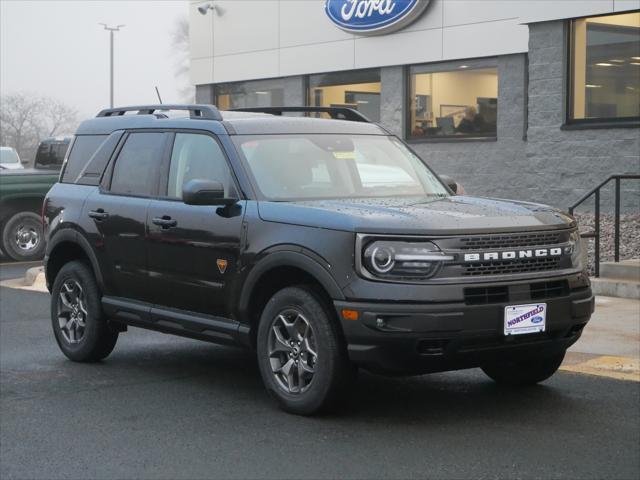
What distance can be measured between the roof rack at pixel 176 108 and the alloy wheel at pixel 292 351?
172 cm

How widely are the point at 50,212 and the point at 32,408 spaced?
2216mm

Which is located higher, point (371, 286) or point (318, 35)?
point (318, 35)

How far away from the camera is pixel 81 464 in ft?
18.5

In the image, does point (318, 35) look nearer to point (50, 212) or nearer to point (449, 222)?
point (50, 212)

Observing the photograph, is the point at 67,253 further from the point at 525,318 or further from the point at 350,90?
the point at 350,90

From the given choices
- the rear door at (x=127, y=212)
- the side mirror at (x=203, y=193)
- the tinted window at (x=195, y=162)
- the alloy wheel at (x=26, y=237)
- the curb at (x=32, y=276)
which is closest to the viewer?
the side mirror at (x=203, y=193)

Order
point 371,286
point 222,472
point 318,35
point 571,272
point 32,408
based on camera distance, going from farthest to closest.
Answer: point 318,35 → point 32,408 → point 571,272 → point 371,286 → point 222,472

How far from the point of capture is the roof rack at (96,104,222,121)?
7601 millimetres

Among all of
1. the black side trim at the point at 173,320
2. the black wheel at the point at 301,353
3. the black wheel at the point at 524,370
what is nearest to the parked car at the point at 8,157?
the black side trim at the point at 173,320

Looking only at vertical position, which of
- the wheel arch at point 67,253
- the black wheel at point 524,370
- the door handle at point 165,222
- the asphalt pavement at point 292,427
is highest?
the door handle at point 165,222

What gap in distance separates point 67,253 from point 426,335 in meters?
3.80

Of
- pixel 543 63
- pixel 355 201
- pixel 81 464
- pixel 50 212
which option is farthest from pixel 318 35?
pixel 81 464

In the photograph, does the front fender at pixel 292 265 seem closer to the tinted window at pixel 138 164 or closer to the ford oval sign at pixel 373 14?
the tinted window at pixel 138 164

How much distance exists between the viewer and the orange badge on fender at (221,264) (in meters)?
6.96
